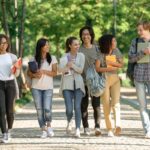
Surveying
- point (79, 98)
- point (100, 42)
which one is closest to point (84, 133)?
point (79, 98)

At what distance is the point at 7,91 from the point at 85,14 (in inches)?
1105

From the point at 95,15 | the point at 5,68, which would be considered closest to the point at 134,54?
the point at 5,68

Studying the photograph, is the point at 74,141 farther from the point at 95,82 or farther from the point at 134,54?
Result: the point at 134,54

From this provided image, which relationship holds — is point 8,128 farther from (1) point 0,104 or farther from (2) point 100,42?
(2) point 100,42

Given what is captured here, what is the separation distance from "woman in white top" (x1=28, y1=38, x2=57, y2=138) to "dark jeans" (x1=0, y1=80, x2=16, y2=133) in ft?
2.17

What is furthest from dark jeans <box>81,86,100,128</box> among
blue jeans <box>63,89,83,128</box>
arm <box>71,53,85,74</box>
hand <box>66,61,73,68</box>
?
hand <box>66,61,73,68</box>

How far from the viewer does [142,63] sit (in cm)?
1349

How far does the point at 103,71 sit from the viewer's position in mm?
13695

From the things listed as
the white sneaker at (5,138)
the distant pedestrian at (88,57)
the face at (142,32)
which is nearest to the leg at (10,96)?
the white sneaker at (5,138)

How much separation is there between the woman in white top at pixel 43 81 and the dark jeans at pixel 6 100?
0.66 metres

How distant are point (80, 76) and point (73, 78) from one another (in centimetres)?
15

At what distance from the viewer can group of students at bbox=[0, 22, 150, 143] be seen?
527 inches

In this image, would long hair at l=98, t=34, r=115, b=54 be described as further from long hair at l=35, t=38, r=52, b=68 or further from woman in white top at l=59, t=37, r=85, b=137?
long hair at l=35, t=38, r=52, b=68

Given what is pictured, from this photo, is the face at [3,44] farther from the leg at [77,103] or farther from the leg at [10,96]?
the leg at [77,103]
